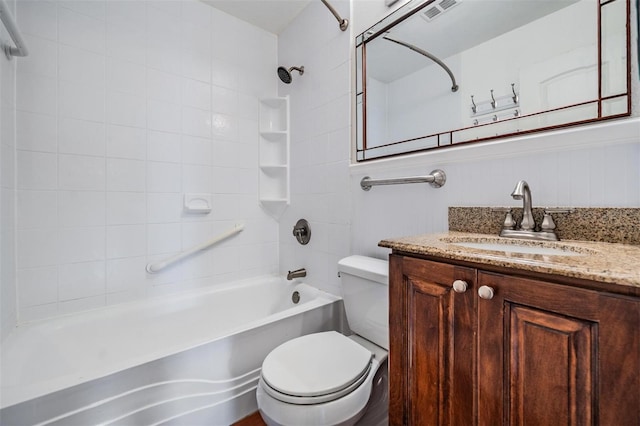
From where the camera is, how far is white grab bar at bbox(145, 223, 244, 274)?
5.51ft

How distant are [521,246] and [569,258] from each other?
30cm

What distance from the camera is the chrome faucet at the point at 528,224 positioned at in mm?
857

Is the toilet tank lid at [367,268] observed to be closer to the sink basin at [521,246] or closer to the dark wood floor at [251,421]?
the sink basin at [521,246]

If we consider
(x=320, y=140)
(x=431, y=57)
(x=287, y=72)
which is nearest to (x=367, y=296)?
(x=320, y=140)

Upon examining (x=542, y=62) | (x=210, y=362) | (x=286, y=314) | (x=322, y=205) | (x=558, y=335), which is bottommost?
(x=210, y=362)

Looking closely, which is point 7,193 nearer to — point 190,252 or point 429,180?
point 190,252

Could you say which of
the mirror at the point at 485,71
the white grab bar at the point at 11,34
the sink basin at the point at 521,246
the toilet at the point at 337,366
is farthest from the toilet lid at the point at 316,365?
the white grab bar at the point at 11,34

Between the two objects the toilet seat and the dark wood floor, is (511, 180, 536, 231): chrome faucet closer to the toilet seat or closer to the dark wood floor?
the toilet seat

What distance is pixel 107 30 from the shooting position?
156 centimetres

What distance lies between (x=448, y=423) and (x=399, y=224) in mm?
842

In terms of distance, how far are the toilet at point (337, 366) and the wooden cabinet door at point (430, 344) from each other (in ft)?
0.63

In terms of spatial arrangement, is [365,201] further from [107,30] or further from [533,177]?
[107,30]

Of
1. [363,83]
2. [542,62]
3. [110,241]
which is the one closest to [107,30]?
[110,241]

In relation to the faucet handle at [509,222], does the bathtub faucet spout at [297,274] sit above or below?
below
